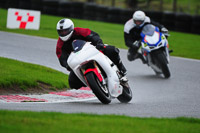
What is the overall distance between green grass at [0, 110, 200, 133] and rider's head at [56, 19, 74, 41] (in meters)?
2.32

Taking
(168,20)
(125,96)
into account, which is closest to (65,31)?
(125,96)

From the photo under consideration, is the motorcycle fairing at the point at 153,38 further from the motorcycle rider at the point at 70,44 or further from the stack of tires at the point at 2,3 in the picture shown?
the stack of tires at the point at 2,3

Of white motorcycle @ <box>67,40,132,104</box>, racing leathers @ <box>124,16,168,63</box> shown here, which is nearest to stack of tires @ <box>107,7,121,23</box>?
racing leathers @ <box>124,16,168,63</box>

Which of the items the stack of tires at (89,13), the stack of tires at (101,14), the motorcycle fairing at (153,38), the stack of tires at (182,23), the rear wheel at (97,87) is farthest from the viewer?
the stack of tires at (89,13)

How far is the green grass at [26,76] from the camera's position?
8.88m

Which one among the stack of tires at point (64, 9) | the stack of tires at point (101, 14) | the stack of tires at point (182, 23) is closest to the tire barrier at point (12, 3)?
the stack of tires at point (64, 9)

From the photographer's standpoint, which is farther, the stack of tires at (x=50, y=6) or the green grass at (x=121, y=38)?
the stack of tires at (x=50, y=6)

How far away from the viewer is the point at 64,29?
808 cm

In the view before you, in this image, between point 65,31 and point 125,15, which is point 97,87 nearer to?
point 65,31

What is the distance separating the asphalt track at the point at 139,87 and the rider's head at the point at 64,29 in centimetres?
120

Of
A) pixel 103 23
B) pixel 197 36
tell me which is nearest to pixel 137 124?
pixel 197 36

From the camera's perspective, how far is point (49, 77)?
395 inches

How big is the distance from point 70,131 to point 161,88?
19.6 ft

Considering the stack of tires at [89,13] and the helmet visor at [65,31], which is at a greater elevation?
the helmet visor at [65,31]
